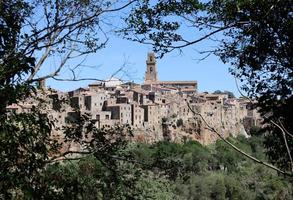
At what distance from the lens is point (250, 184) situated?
2695cm

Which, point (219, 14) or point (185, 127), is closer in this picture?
point (219, 14)

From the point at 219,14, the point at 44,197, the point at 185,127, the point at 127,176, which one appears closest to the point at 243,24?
the point at 219,14

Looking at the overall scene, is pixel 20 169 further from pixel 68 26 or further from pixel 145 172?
pixel 145 172

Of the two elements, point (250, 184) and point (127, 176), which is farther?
point (250, 184)

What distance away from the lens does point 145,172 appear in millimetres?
4641

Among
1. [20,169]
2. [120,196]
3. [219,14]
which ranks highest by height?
[219,14]

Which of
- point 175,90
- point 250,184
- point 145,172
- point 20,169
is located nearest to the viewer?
point 20,169

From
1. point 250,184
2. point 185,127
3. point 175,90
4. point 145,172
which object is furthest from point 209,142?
point 145,172

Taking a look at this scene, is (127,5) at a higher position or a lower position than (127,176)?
higher

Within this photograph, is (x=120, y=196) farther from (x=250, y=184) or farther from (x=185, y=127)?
(x=185, y=127)

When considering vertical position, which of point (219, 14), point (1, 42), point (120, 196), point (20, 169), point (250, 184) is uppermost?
point (219, 14)

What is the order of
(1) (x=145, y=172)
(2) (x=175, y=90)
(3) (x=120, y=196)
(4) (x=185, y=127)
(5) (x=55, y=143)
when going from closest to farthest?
1. (5) (x=55, y=143)
2. (3) (x=120, y=196)
3. (1) (x=145, y=172)
4. (4) (x=185, y=127)
5. (2) (x=175, y=90)

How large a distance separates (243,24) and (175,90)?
52045 mm

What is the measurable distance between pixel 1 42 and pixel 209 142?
44906 mm
